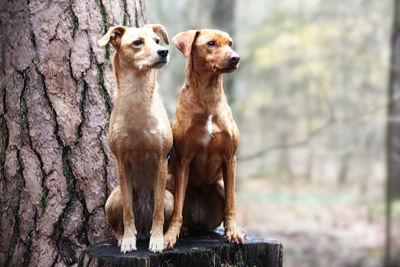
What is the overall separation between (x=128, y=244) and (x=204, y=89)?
133 centimetres

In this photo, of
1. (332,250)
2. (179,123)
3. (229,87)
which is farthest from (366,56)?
(179,123)

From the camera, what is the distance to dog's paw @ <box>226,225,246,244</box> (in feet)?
11.2

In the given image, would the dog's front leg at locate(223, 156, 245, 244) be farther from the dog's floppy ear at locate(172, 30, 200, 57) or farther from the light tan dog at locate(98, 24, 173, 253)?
the dog's floppy ear at locate(172, 30, 200, 57)

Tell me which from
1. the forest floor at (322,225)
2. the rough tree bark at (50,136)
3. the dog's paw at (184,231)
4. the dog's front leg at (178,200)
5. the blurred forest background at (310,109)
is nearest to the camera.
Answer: the dog's front leg at (178,200)

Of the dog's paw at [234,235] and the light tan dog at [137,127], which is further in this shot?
the dog's paw at [234,235]

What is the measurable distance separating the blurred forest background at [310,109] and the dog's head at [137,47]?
3.19 metres

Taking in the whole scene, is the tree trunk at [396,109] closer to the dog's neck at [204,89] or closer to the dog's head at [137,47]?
the dog's neck at [204,89]

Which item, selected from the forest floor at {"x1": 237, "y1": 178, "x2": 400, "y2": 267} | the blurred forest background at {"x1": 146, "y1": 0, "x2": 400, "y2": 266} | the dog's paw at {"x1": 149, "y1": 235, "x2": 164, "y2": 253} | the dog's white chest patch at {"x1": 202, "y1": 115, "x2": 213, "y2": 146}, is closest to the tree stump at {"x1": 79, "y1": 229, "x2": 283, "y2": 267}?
the dog's paw at {"x1": 149, "y1": 235, "x2": 164, "y2": 253}

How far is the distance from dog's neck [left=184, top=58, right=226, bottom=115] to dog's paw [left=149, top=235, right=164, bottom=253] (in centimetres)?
102

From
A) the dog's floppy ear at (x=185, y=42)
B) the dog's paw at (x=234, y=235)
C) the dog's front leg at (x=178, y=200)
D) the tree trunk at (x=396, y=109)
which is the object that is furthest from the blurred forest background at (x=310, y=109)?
the dog's paw at (x=234, y=235)

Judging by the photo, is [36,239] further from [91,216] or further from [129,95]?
[129,95]

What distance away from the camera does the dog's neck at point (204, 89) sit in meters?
3.49

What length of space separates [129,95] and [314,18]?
46.3ft

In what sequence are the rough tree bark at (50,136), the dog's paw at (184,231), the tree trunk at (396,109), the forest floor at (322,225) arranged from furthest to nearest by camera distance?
the forest floor at (322,225) → the tree trunk at (396,109) → the rough tree bark at (50,136) → the dog's paw at (184,231)
